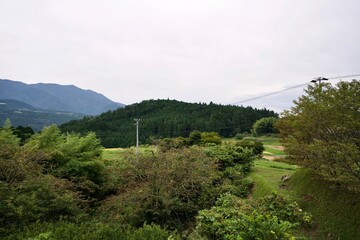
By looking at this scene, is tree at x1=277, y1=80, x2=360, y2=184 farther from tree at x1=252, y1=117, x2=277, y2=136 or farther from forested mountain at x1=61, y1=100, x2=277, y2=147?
forested mountain at x1=61, y1=100, x2=277, y2=147

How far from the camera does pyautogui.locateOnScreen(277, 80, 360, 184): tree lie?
8930 millimetres

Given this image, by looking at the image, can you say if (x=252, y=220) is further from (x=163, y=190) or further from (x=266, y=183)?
(x=266, y=183)

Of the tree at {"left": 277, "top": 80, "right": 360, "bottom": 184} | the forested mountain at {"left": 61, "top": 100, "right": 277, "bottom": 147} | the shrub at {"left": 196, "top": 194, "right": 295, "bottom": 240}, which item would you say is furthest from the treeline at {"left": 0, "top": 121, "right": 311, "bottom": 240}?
the forested mountain at {"left": 61, "top": 100, "right": 277, "bottom": 147}

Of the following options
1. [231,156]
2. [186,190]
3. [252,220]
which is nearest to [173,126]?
[231,156]

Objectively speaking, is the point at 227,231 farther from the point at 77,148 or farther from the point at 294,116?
the point at 77,148

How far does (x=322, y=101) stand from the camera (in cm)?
1095

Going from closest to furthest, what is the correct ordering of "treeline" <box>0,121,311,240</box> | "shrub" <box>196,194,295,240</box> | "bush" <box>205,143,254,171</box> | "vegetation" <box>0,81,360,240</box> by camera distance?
"shrub" <box>196,194,295,240</box>, "treeline" <box>0,121,311,240</box>, "vegetation" <box>0,81,360,240</box>, "bush" <box>205,143,254,171</box>

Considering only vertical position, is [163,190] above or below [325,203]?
below

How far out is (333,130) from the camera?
1036 centimetres

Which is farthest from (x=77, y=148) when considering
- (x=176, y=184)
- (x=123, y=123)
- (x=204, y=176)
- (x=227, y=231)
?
(x=123, y=123)

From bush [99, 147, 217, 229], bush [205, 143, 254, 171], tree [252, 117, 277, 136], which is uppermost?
tree [252, 117, 277, 136]

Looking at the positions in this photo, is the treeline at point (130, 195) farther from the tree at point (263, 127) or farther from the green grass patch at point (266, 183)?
the tree at point (263, 127)

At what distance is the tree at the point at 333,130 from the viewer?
8930mm

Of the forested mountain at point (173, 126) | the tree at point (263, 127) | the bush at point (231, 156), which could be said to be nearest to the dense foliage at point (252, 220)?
the bush at point (231, 156)
